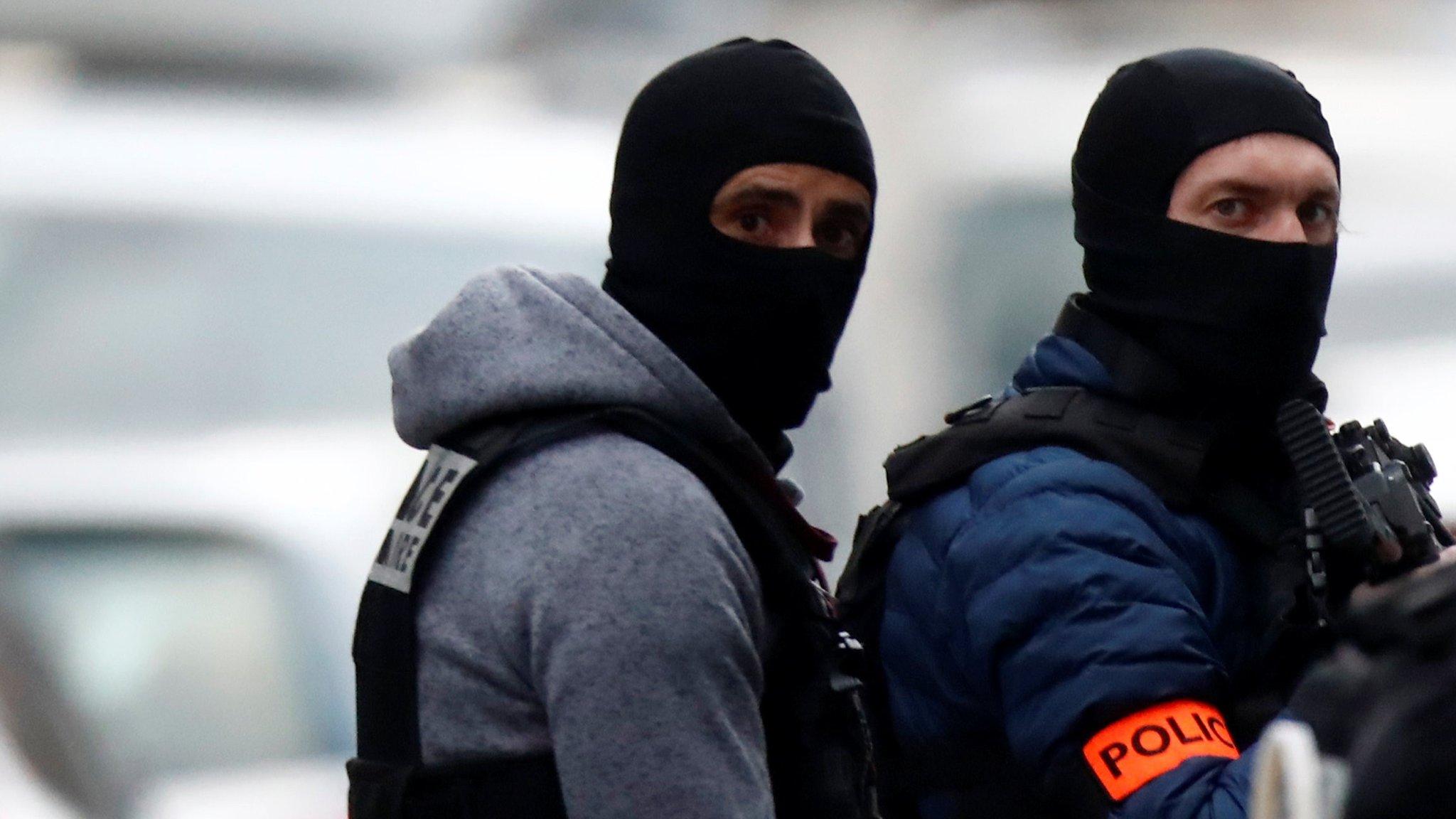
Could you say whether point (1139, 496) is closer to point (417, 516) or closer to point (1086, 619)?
point (1086, 619)

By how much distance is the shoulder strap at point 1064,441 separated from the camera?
1.49 metres

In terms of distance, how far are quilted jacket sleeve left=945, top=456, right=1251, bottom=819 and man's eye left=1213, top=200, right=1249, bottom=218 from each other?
0.73ft

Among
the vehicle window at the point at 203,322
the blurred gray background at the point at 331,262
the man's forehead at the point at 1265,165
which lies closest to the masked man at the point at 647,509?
the man's forehead at the point at 1265,165

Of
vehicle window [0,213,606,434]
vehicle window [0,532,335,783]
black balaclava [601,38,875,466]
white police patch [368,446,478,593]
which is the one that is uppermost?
vehicle window [0,213,606,434]

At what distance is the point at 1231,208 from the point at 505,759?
0.71 metres

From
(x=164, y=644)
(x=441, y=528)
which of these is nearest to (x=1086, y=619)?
(x=441, y=528)

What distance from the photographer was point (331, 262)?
4.59 meters

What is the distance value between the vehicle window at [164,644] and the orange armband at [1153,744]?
3114 millimetres

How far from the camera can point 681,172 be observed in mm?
1469

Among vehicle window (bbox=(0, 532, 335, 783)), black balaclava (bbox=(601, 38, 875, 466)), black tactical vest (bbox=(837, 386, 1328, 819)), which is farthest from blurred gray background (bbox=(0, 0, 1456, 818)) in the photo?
black balaclava (bbox=(601, 38, 875, 466))

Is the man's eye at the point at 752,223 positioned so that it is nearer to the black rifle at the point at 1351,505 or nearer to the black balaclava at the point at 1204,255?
the black balaclava at the point at 1204,255

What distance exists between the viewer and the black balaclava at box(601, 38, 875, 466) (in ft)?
4.75

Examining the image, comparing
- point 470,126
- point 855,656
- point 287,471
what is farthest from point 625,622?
point 470,126

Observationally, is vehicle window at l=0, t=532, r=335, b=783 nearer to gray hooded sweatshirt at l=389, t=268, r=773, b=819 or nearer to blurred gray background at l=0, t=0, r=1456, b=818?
blurred gray background at l=0, t=0, r=1456, b=818
